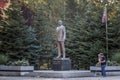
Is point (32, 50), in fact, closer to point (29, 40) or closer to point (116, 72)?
point (29, 40)

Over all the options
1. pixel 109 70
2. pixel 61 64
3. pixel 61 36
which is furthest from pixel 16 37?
pixel 109 70

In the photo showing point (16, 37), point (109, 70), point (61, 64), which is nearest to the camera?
point (61, 64)

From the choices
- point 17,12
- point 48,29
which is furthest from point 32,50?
point 48,29

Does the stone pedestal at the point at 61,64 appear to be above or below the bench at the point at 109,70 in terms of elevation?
above

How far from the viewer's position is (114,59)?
2920 centimetres

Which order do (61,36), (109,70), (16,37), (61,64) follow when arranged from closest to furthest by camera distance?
(61,64)
(61,36)
(109,70)
(16,37)

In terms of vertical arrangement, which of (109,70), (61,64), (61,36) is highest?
(61,36)

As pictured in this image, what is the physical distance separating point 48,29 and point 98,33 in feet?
32.3

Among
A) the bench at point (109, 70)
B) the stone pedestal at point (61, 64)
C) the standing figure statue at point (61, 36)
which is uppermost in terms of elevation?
the standing figure statue at point (61, 36)

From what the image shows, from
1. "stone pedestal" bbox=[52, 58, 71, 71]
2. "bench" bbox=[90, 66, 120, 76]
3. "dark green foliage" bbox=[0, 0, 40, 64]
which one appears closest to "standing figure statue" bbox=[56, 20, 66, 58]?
"stone pedestal" bbox=[52, 58, 71, 71]

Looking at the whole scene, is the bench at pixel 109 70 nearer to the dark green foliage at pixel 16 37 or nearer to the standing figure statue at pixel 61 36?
the standing figure statue at pixel 61 36

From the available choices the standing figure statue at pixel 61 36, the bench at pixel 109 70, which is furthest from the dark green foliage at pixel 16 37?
the bench at pixel 109 70

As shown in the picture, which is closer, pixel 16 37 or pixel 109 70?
pixel 109 70

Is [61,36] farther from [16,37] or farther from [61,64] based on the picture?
[16,37]
